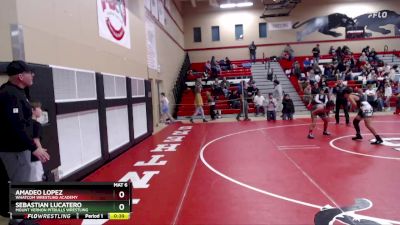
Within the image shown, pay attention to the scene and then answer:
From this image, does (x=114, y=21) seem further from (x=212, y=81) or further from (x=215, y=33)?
(x=215, y=33)

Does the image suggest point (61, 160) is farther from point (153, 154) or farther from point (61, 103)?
point (153, 154)

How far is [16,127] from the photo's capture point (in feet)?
10.4

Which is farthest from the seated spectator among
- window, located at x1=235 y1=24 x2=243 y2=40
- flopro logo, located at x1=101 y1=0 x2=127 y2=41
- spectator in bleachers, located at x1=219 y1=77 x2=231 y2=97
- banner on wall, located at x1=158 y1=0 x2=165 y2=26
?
flopro logo, located at x1=101 y1=0 x2=127 y2=41

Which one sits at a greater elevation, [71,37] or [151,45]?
[151,45]

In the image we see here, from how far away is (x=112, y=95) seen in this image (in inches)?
315

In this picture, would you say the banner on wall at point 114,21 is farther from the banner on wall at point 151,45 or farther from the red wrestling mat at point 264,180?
the red wrestling mat at point 264,180

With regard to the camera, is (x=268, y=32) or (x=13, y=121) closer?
(x=13, y=121)

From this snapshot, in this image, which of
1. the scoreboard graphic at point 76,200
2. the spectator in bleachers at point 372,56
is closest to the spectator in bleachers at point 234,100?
the spectator in bleachers at point 372,56

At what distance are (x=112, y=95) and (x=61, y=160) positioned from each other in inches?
115

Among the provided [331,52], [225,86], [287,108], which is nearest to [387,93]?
[287,108]

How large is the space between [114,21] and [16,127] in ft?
21.0

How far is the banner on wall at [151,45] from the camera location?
13336 mm

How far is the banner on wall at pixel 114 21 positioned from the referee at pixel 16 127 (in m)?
4.88

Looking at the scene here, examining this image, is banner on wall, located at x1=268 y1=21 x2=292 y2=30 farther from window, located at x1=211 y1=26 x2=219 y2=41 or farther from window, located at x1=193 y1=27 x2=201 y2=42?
window, located at x1=193 y1=27 x2=201 y2=42
